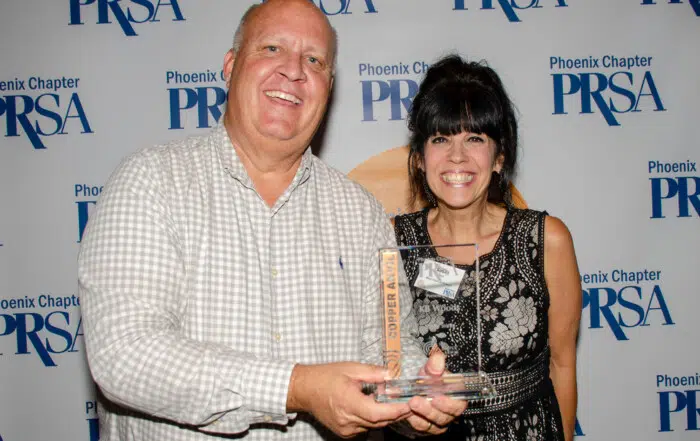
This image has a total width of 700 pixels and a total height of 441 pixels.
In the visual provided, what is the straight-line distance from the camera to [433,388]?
4.61 ft

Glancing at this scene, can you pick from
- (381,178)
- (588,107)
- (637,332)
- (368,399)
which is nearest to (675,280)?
(637,332)

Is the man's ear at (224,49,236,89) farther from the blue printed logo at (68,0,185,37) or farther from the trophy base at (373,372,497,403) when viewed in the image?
the blue printed logo at (68,0,185,37)

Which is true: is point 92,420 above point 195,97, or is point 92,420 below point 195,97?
below

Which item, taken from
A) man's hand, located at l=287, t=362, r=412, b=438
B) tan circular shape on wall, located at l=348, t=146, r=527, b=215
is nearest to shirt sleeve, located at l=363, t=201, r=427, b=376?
man's hand, located at l=287, t=362, r=412, b=438

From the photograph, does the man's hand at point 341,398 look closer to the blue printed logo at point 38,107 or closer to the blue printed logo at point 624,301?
the blue printed logo at point 624,301

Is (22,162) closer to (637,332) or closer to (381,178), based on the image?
(381,178)

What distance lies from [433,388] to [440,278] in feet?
1.06

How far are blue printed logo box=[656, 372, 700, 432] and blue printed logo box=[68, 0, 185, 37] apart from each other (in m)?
3.59

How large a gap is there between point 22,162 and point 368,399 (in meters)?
2.84

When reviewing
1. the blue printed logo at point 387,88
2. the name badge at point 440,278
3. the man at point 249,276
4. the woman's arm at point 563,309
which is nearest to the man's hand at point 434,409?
the man at point 249,276

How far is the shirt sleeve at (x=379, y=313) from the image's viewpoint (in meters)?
1.55

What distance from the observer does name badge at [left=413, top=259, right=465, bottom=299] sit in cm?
157

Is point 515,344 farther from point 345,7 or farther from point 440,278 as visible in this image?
point 345,7


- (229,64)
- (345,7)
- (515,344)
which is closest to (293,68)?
(229,64)
